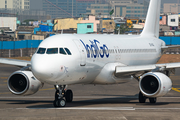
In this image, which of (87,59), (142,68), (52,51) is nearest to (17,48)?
(142,68)

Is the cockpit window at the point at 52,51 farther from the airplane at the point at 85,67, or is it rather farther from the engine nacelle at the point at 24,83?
the engine nacelle at the point at 24,83

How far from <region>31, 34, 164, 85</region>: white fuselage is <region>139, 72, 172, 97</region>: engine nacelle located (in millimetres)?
3207

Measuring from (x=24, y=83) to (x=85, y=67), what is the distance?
17.0 ft

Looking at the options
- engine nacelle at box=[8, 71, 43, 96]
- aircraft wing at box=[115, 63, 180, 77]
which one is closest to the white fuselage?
aircraft wing at box=[115, 63, 180, 77]

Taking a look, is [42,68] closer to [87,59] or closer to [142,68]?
[87,59]

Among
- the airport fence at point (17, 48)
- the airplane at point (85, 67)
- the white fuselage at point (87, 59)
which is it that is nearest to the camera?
the white fuselage at point (87, 59)

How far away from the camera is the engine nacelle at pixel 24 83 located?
26078mm

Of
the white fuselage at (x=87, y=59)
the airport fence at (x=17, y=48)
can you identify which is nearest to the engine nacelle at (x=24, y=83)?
the white fuselage at (x=87, y=59)

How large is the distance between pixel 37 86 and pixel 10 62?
13.8 ft

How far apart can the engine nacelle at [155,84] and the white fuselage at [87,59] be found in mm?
3207

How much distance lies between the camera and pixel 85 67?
81.4 feet

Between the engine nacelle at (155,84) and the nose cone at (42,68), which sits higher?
the nose cone at (42,68)

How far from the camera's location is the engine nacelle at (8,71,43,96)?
1027 inches

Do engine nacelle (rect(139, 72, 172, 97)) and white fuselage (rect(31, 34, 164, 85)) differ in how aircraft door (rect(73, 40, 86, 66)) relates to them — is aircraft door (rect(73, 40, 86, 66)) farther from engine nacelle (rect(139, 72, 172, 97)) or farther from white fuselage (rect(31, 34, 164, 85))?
engine nacelle (rect(139, 72, 172, 97))
